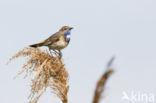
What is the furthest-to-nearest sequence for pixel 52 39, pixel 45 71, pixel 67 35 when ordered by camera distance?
pixel 67 35, pixel 52 39, pixel 45 71

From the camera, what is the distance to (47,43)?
8195 millimetres

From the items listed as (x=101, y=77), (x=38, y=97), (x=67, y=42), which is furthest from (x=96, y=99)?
A: (x=67, y=42)

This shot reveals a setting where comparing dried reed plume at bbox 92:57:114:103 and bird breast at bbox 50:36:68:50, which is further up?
dried reed plume at bbox 92:57:114:103

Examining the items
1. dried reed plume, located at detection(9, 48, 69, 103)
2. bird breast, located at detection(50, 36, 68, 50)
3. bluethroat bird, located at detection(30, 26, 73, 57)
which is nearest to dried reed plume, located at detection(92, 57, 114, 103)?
dried reed plume, located at detection(9, 48, 69, 103)

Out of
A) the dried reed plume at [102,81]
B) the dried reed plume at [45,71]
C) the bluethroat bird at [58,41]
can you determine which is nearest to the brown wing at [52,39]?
the bluethroat bird at [58,41]

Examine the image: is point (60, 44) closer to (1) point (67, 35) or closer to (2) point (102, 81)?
(1) point (67, 35)

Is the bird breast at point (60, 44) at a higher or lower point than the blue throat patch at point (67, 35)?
higher

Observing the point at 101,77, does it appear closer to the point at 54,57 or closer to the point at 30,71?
the point at 30,71

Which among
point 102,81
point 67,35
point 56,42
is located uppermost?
point 102,81

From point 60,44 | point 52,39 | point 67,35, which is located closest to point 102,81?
point 60,44

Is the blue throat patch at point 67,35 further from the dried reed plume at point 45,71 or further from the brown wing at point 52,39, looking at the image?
the dried reed plume at point 45,71

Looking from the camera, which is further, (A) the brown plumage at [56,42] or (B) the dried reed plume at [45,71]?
(A) the brown plumage at [56,42]

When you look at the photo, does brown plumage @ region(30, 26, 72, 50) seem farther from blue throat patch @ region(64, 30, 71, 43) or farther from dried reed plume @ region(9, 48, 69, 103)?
dried reed plume @ region(9, 48, 69, 103)

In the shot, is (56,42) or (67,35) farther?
(67,35)
